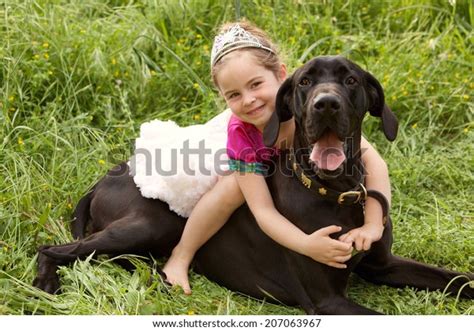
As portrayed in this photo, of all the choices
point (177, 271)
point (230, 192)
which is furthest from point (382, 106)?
point (177, 271)

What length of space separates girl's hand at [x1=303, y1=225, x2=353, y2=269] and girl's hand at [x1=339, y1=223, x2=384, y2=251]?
32mm

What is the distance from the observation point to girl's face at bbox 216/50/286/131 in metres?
3.26

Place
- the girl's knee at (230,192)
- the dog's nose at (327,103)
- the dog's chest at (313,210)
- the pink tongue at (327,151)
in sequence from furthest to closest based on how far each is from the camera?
1. the girl's knee at (230,192)
2. the dog's chest at (313,210)
3. the pink tongue at (327,151)
4. the dog's nose at (327,103)

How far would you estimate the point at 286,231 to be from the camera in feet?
10.2

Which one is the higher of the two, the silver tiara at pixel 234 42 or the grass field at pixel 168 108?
the silver tiara at pixel 234 42

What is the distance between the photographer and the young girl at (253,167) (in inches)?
121

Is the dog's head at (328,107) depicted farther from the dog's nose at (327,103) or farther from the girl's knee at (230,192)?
the girl's knee at (230,192)

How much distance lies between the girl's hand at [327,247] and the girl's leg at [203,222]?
1.52ft

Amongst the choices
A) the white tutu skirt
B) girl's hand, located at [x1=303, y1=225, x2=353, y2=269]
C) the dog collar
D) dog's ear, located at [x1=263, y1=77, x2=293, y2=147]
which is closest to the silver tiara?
dog's ear, located at [x1=263, y1=77, x2=293, y2=147]

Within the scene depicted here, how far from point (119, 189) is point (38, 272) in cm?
54

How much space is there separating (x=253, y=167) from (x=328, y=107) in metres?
0.52

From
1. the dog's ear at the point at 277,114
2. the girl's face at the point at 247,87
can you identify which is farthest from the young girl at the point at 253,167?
the dog's ear at the point at 277,114
